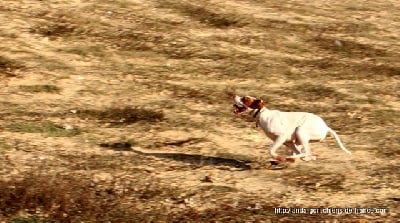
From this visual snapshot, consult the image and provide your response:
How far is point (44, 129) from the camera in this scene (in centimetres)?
1579

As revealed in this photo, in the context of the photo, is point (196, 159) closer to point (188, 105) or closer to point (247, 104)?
point (247, 104)

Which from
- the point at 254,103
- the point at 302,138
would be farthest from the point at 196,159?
the point at 302,138

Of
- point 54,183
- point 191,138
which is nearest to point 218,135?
point 191,138

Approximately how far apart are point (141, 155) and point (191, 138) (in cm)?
185

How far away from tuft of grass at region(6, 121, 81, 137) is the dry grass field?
0.04 metres

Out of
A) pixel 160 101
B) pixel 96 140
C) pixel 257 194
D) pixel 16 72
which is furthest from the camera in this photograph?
pixel 16 72

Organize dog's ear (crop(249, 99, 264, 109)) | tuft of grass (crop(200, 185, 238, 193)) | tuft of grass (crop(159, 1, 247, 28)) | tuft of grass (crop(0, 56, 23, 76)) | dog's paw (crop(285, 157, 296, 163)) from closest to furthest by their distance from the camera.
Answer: tuft of grass (crop(200, 185, 238, 193)), dog's ear (crop(249, 99, 264, 109)), dog's paw (crop(285, 157, 296, 163)), tuft of grass (crop(0, 56, 23, 76)), tuft of grass (crop(159, 1, 247, 28))

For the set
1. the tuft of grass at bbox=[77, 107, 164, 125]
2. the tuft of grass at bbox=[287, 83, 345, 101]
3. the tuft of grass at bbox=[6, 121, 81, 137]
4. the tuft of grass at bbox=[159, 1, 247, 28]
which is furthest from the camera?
the tuft of grass at bbox=[159, 1, 247, 28]

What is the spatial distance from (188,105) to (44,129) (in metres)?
4.05

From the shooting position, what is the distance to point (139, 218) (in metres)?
11.1

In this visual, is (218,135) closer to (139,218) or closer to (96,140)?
(96,140)

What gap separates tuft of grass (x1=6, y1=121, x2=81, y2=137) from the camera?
1559 cm

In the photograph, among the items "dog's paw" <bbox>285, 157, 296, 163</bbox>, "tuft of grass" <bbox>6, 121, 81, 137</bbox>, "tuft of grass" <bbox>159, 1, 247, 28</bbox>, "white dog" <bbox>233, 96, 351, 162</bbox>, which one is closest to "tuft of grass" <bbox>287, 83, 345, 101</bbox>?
"tuft of grass" <bbox>159, 1, 247, 28</bbox>

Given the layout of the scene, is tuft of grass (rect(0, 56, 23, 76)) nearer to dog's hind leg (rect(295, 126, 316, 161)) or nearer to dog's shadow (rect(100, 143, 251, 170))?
dog's shadow (rect(100, 143, 251, 170))
